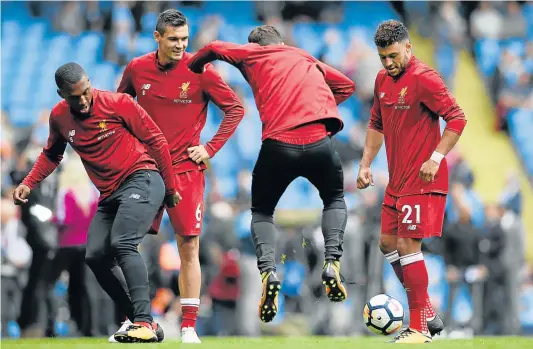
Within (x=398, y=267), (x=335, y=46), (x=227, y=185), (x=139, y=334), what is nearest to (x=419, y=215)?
(x=398, y=267)

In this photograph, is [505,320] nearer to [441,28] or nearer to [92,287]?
[92,287]

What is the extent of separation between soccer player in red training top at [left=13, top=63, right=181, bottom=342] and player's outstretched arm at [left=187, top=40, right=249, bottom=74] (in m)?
0.72

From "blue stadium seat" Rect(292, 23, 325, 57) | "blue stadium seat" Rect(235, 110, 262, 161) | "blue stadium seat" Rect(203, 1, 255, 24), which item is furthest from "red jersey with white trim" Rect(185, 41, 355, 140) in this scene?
"blue stadium seat" Rect(203, 1, 255, 24)

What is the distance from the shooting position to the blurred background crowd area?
50.7 feet

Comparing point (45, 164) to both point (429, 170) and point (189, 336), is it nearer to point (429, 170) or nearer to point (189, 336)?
point (189, 336)

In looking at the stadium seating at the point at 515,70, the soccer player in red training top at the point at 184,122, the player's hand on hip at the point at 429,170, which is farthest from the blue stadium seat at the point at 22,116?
the player's hand on hip at the point at 429,170

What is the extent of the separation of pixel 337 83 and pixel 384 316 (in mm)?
2158

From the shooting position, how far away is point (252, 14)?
24.4m

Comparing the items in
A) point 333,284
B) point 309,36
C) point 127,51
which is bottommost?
point 333,284

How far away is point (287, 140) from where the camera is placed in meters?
9.56

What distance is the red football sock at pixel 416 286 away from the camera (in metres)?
10.1

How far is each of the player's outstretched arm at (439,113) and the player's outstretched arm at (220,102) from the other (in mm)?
1943

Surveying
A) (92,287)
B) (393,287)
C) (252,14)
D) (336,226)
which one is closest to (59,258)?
(92,287)

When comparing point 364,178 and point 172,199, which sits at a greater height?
point 364,178
